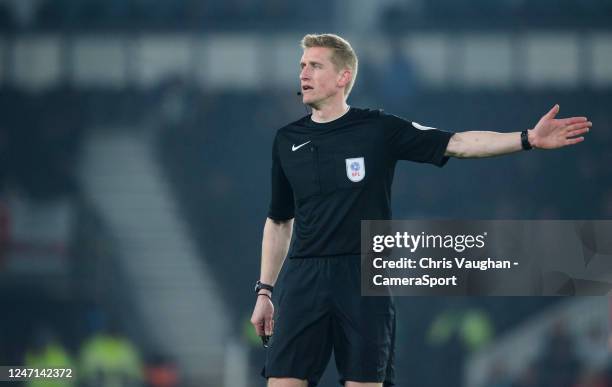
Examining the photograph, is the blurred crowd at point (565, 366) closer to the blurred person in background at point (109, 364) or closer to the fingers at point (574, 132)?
the blurred person in background at point (109, 364)

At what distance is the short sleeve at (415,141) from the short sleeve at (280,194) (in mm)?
480

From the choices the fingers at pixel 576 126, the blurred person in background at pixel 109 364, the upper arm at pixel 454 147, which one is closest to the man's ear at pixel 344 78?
the upper arm at pixel 454 147

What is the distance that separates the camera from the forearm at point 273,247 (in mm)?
4688

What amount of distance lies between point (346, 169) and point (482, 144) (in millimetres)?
550

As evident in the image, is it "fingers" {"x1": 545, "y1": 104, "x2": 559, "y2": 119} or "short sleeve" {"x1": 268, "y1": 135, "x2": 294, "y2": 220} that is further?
"short sleeve" {"x1": 268, "y1": 135, "x2": 294, "y2": 220}

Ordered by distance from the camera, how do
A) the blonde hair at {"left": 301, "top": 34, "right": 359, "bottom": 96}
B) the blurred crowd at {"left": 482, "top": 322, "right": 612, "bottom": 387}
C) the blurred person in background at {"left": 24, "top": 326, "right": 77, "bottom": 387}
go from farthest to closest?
the blurred crowd at {"left": 482, "top": 322, "right": 612, "bottom": 387} → the blurred person in background at {"left": 24, "top": 326, "right": 77, "bottom": 387} → the blonde hair at {"left": 301, "top": 34, "right": 359, "bottom": 96}

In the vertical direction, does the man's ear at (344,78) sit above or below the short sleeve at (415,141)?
above

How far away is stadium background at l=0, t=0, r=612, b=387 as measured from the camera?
Result: 14086mm

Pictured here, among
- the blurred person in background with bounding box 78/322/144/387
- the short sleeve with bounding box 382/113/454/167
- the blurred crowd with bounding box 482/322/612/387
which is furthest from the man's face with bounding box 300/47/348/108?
the blurred person in background with bounding box 78/322/144/387

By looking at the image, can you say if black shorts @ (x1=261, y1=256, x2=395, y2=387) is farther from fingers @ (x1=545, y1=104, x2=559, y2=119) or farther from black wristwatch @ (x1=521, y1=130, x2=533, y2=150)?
fingers @ (x1=545, y1=104, x2=559, y2=119)

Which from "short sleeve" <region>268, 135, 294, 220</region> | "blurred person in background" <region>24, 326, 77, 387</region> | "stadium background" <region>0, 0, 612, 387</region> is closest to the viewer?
"short sleeve" <region>268, 135, 294, 220</region>

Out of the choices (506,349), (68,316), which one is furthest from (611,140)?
(68,316)
